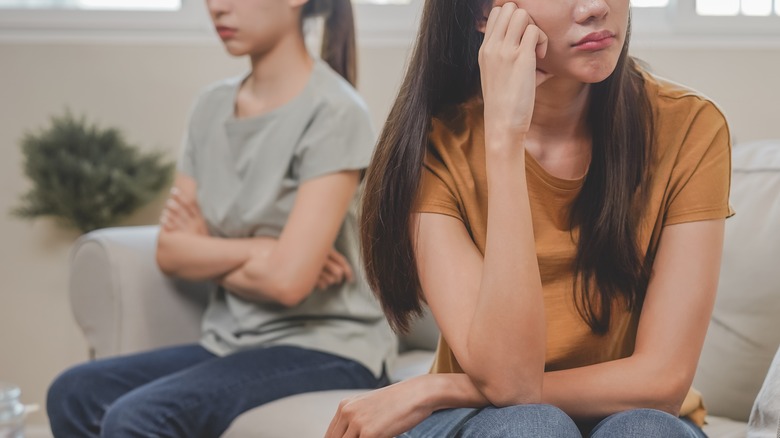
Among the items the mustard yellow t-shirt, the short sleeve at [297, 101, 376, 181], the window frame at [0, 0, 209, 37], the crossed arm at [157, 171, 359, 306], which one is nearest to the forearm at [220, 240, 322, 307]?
the crossed arm at [157, 171, 359, 306]

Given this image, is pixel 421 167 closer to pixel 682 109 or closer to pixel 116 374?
pixel 682 109

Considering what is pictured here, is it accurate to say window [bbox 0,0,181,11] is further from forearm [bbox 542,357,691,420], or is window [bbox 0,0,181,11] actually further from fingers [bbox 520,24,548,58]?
forearm [bbox 542,357,691,420]

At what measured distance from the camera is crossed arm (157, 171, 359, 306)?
181cm

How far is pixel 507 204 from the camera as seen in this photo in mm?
1191

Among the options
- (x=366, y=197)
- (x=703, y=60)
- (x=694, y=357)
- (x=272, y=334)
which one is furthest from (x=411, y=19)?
(x=694, y=357)

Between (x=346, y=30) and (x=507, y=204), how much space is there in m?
0.96

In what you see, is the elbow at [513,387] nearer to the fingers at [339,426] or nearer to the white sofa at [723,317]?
the fingers at [339,426]

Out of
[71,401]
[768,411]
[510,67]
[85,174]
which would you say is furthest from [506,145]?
[85,174]

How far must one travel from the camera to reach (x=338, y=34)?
2061 millimetres

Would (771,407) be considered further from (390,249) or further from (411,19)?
(411,19)

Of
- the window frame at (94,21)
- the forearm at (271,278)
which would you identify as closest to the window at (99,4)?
the window frame at (94,21)

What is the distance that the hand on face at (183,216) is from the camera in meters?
2.00

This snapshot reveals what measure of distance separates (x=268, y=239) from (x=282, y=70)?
1.08 ft

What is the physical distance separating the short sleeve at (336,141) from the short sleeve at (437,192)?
551 millimetres
